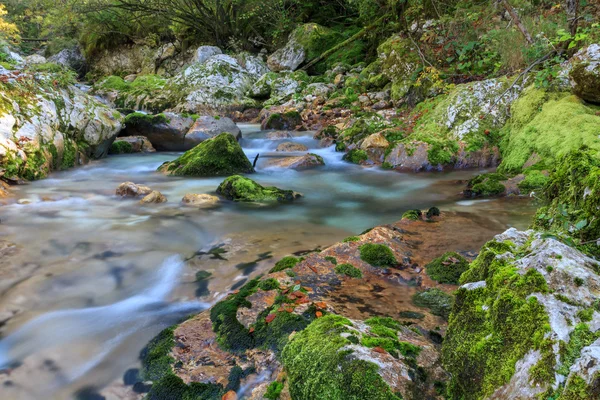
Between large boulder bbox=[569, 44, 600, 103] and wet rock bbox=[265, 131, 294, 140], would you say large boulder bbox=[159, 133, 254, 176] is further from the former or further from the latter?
large boulder bbox=[569, 44, 600, 103]

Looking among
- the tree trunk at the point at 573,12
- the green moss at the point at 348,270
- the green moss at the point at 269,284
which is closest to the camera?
the green moss at the point at 269,284

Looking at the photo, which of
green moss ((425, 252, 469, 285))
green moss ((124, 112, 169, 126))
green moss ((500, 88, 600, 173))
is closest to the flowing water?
green moss ((500, 88, 600, 173))

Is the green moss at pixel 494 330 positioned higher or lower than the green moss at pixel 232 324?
higher

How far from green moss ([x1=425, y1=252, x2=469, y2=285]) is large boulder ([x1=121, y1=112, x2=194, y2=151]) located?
9628 millimetres

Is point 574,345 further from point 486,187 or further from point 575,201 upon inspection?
point 486,187

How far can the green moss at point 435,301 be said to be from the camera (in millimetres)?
3031

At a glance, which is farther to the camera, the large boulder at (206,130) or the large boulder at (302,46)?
the large boulder at (302,46)

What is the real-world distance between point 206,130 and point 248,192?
17.5 feet

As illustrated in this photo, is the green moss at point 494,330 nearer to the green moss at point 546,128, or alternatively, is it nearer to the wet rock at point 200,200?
the wet rock at point 200,200

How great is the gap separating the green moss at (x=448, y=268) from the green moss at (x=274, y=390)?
1.85 metres

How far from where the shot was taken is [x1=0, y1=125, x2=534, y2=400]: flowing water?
317cm

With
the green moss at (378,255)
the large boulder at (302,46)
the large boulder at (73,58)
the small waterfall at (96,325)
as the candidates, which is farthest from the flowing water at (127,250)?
the large boulder at (73,58)

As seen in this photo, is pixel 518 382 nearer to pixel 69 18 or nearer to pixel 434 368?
pixel 434 368

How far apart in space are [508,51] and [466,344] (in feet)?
31.7
